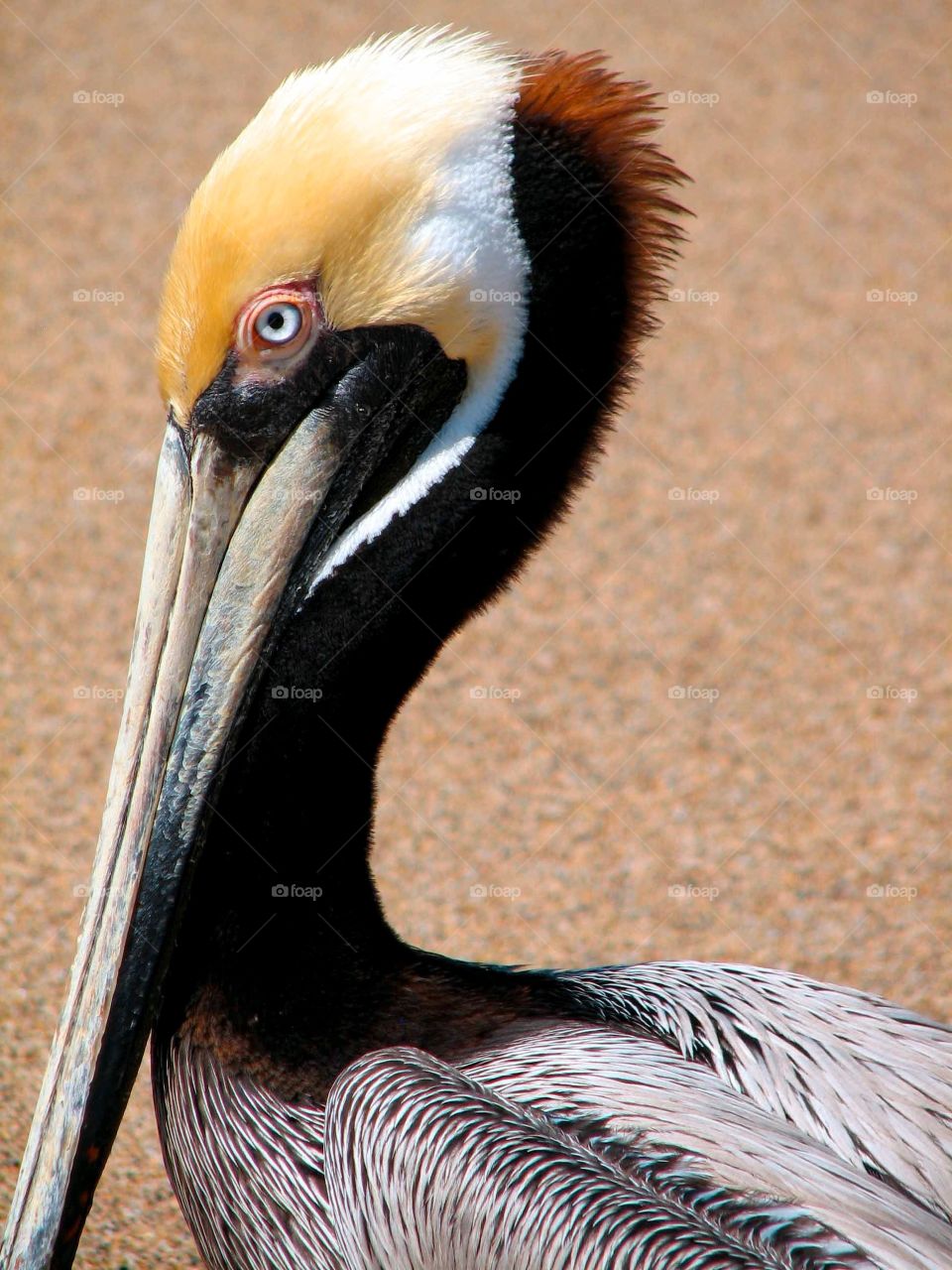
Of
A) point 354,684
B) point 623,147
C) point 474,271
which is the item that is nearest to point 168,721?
point 354,684

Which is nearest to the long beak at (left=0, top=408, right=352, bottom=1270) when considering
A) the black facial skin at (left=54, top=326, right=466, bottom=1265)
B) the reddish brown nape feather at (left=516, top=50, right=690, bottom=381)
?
the black facial skin at (left=54, top=326, right=466, bottom=1265)

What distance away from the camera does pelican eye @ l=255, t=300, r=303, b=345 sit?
6.38 feet

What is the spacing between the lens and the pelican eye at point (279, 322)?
194cm

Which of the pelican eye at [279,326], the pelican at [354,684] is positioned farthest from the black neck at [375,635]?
the pelican eye at [279,326]

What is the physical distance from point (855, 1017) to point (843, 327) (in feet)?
12.6

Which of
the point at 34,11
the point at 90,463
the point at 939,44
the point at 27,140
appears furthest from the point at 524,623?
the point at 34,11

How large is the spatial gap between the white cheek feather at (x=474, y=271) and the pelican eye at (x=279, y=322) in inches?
7.8

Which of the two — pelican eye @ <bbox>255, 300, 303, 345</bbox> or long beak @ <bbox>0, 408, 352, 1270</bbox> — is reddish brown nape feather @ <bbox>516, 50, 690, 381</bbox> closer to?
pelican eye @ <bbox>255, 300, 303, 345</bbox>

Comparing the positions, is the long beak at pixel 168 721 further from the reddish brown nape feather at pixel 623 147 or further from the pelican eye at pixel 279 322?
the reddish brown nape feather at pixel 623 147

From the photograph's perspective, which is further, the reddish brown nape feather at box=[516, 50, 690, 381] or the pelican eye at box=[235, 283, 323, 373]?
the reddish brown nape feather at box=[516, 50, 690, 381]

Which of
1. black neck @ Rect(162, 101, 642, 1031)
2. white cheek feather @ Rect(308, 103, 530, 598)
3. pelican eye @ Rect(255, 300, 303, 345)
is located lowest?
black neck @ Rect(162, 101, 642, 1031)

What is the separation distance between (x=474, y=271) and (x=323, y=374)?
0.27 metres

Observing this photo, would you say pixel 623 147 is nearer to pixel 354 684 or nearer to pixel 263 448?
pixel 263 448

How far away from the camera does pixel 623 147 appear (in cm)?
208
